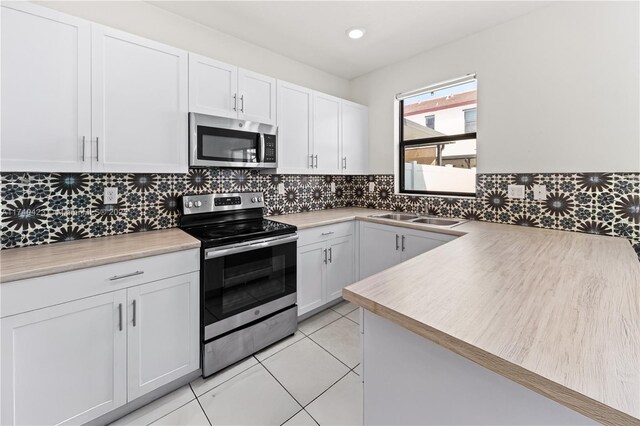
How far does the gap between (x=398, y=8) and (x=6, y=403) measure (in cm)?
320

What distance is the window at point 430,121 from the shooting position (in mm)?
2973

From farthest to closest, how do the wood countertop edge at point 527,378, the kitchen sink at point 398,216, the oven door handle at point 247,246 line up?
the kitchen sink at point 398,216
the oven door handle at point 247,246
the wood countertop edge at point 527,378

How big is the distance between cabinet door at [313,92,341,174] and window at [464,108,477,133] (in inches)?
50.5

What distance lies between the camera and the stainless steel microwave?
6.50 ft

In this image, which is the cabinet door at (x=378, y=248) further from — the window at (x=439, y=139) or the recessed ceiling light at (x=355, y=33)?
the recessed ceiling light at (x=355, y=33)

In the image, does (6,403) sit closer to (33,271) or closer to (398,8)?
(33,271)

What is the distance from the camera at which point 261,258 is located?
201cm

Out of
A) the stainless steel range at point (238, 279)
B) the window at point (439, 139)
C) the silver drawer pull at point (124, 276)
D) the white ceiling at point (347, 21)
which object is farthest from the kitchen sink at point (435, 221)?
the silver drawer pull at point (124, 276)

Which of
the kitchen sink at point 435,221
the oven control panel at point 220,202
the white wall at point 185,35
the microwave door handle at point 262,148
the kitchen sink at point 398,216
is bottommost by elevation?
the kitchen sink at point 435,221

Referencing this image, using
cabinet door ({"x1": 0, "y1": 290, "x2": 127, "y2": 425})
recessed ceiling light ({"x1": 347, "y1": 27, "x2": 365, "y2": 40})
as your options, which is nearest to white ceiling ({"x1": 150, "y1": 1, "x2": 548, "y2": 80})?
recessed ceiling light ({"x1": 347, "y1": 27, "x2": 365, "y2": 40})

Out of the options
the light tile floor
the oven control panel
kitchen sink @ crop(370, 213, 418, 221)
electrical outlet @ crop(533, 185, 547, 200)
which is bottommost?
the light tile floor

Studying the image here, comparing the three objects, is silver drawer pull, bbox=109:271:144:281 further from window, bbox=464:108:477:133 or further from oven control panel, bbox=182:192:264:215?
window, bbox=464:108:477:133

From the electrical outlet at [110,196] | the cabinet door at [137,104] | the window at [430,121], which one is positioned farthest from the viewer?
the window at [430,121]

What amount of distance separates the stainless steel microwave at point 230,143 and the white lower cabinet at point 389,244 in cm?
115
